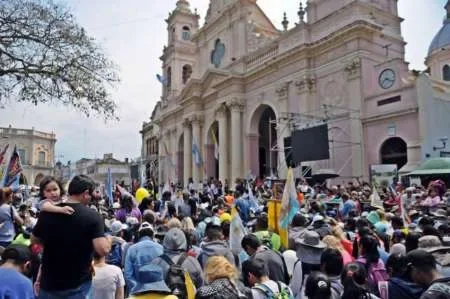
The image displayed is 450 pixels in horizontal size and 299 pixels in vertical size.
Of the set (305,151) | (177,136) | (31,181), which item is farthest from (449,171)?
(31,181)

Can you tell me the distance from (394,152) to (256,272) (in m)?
19.6

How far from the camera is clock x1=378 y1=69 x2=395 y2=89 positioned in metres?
21.1

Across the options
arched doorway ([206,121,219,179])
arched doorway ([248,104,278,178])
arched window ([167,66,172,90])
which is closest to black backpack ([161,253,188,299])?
A: arched doorway ([248,104,278,178])

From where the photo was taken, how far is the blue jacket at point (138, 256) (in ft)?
15.6

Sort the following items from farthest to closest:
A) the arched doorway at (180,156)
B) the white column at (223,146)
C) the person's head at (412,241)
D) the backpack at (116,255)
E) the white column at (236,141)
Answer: the arched doorway at (180,156)
the white column at (223,146)
the white column at (236,141)
the backpack at (116,255)
the person's head at (412,241)

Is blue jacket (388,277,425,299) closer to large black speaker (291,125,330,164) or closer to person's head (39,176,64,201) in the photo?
person's head (39,176,64,201)

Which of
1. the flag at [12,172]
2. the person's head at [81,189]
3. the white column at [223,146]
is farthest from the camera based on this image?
the white column at [223,146]

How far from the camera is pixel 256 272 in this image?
3.69m

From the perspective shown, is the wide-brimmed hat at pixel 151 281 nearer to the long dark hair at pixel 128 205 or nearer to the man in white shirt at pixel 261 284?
the man in white shirt at pixel 261 284

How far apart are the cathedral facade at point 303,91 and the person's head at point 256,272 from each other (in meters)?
17.7

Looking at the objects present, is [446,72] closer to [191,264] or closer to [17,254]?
[191,264]


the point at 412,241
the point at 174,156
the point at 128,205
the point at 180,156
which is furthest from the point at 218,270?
the point at 174,156

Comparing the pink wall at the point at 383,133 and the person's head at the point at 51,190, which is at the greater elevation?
the pink wall at the point at 383,133

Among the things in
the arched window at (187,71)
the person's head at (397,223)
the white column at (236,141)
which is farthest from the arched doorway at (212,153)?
the person's head at (397,223)
